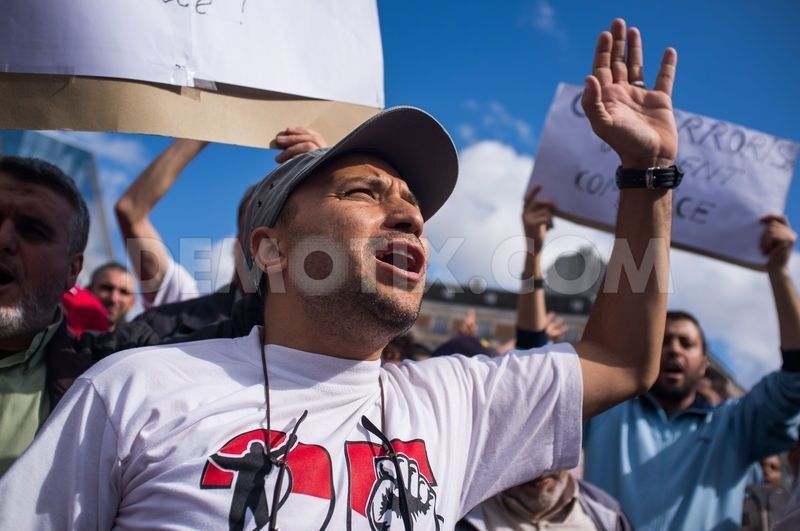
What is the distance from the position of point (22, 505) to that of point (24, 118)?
4.00ft

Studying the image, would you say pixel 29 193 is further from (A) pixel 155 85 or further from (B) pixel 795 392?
(B) pixel 795 392

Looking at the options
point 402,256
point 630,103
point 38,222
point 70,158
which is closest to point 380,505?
point 402,256

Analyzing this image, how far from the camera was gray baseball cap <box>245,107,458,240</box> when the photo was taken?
2.02 meters

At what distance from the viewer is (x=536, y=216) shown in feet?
12.3

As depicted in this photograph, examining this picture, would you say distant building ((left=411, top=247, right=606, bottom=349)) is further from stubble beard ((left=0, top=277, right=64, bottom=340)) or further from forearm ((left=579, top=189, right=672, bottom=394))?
forearm ((left=579, top=189, right=672, bottom=394))

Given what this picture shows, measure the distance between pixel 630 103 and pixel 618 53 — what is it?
197 millimetres

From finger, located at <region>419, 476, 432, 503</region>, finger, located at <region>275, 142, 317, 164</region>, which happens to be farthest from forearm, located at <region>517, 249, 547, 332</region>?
finger, located at <region>419, 476, 432, 503</region>

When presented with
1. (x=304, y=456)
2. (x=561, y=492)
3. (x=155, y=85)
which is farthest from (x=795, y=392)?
(x=155, y=85)

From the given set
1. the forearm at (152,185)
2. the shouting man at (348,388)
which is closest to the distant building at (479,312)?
the forearm at (152,185)

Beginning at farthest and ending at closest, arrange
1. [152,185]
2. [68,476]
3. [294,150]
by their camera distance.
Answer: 1. [152,185]
2. [294,150]
3. [68,476]

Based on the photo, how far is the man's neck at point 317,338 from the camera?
73.5 inches

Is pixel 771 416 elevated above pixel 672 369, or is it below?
below

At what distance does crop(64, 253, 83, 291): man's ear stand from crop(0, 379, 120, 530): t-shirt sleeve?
98cm

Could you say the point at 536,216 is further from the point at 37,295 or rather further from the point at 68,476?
the point at 68,476
